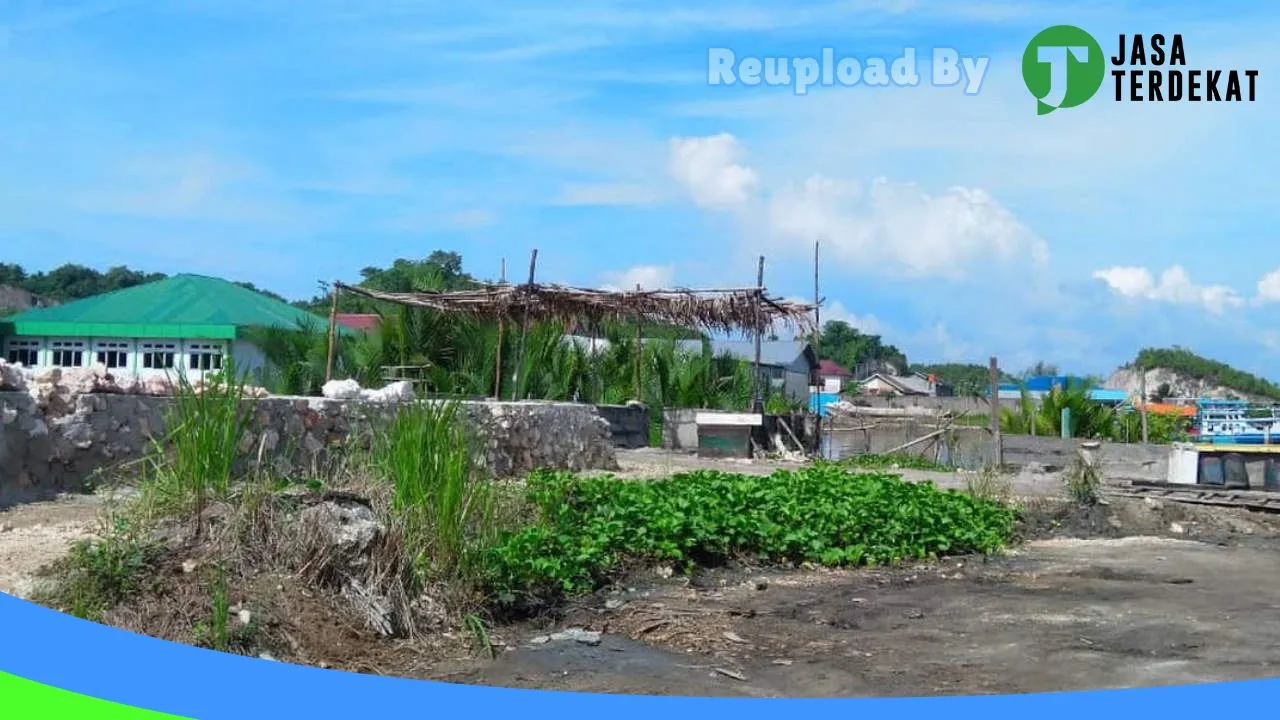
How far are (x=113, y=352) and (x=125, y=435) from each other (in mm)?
19273

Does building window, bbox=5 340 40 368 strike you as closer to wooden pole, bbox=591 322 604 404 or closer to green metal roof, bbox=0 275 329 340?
green metal roof, bbox=0 275 329 340

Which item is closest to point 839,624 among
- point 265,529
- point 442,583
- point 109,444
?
point 442,583

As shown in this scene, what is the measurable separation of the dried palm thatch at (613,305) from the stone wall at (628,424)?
166 centimetres

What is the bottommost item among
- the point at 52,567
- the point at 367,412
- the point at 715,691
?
the point at 715,691

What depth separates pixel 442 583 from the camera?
6.43 metres

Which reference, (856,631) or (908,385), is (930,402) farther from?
(856,631)

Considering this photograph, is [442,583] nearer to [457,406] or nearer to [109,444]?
[457,406]

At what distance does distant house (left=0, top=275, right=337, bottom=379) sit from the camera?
25.8m

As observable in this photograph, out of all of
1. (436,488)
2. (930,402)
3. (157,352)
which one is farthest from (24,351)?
(930,402)

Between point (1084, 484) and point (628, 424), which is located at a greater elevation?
point (628, 424)

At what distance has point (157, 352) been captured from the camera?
1050 inches

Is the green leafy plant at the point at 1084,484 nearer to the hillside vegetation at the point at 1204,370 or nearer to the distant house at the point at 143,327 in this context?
the distant house at the point at 143,327

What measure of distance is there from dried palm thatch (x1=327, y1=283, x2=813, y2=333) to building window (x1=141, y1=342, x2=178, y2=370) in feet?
35.0

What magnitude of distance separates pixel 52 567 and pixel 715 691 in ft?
11.2
